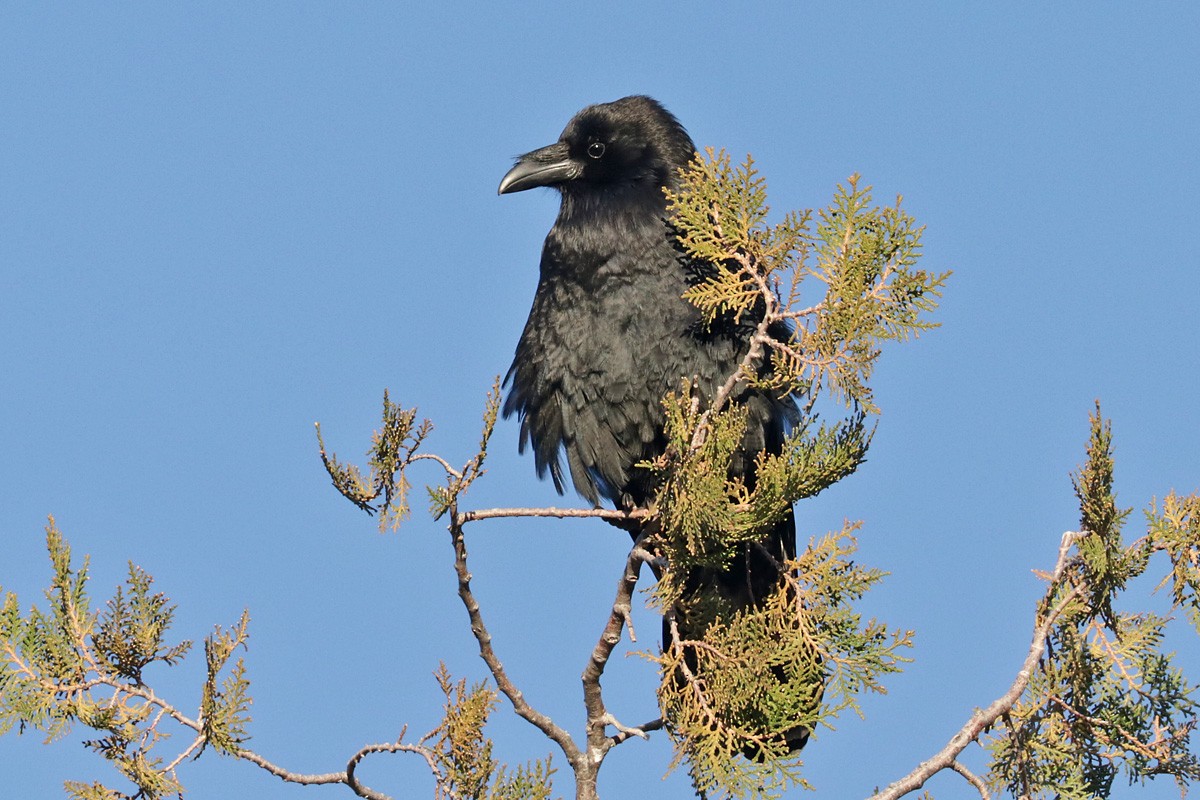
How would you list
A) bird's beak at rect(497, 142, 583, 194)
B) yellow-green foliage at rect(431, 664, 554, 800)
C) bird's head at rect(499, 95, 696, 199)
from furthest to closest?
1. bird's beak at rect(497, 142, 583, 194)
2. bird's head at rect(499, 95, 696, 199)
3. yellow-green foliage at rect(431, 664, 554, 800)

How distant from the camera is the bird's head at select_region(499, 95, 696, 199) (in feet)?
18.7

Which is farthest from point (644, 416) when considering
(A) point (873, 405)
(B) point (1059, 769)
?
(B) point (1059, 769)

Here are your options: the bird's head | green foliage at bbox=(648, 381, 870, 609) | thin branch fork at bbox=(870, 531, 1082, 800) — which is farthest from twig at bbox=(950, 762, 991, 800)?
the bird's head

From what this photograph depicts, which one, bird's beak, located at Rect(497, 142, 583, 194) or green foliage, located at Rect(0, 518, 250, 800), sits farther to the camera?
bird's beak, located at Rect(497, 142, 583, 194)

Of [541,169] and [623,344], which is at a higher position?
[541,169]

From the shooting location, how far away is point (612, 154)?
19.1 feet

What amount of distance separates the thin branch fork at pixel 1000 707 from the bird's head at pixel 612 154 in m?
2.51

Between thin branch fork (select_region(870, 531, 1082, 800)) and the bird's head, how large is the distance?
2511 millimetres

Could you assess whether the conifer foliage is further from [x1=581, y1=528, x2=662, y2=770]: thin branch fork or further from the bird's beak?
the bird's beak

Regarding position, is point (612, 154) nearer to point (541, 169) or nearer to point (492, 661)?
point (541, 169)

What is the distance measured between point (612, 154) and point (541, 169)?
317mm

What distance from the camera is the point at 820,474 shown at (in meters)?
3.83

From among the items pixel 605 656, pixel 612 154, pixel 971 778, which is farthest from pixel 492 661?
pixel 612 154

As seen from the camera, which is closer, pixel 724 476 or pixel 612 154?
pixel 724 476
